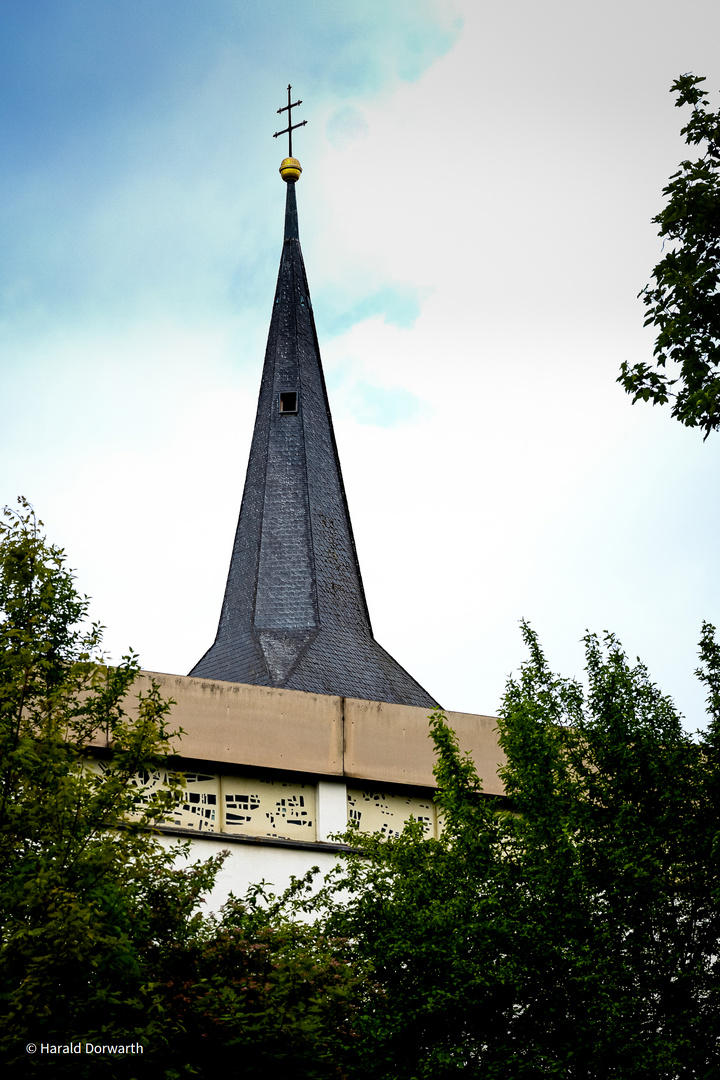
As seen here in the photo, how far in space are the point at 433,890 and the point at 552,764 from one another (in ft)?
5.03

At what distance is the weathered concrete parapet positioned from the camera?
1744 cm

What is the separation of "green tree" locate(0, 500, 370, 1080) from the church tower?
37.6ft

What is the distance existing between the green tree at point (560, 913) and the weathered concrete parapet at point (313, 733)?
445 cm

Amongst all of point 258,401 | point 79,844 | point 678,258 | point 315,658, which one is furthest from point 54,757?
point 258,401

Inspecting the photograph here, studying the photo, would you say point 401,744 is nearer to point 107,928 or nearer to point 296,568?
point 296,568

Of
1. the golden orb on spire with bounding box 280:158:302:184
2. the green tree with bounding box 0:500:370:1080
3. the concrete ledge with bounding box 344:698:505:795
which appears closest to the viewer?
the green tree with bounding box 0:500:370:1080

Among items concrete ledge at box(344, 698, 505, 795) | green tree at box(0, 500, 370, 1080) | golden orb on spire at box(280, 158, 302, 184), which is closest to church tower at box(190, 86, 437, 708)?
concrete ledge at box(344, 698, 505, 795)

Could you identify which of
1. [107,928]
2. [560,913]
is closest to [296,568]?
[560,913]

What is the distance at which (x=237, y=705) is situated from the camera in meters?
17.8

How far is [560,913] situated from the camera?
11641 mm

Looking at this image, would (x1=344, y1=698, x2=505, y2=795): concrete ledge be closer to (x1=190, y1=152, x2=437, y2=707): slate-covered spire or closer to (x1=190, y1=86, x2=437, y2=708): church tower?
(x1=190, y1=86, x2=437, y2=708): church tower

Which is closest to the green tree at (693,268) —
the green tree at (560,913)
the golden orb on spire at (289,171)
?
the green tree at (560,913)

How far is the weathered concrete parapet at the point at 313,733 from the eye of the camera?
57.2ft

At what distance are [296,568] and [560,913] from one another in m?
15.1
